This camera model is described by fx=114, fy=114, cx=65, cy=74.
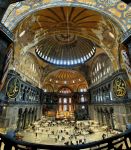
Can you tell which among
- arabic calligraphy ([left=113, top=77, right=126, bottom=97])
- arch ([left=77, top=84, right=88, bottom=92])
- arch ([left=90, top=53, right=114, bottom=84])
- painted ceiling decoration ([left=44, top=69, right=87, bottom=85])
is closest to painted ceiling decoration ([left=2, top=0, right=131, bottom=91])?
A: arch ([left=90, top=53, right=114, bottom=84])

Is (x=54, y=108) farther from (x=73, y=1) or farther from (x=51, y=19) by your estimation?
(x=73, y=1)

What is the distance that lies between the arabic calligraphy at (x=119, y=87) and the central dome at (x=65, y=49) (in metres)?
11.5

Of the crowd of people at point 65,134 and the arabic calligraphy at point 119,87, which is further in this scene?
the arabic calligraphy at point 119,87

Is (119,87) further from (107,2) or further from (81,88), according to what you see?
(81,88)

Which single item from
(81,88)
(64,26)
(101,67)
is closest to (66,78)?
(81,88)

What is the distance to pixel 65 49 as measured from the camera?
29.1m

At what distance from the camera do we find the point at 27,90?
2011 centimetres

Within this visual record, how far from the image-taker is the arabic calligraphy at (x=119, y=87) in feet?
43.9

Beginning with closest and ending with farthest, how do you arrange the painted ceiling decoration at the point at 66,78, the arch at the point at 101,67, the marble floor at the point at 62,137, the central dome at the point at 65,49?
1. the marble floor at the point at 62,137
2. the arch at the point at 101,67
3. the central dome at the point at 65,49
4. the painted ceiling decoration at the point at 66,78

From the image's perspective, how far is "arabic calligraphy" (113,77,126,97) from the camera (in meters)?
13.4

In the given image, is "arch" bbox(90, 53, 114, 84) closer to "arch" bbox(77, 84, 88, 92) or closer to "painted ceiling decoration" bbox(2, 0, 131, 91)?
"painted ceiling decoration" bbox(2, 0, 131, 91)

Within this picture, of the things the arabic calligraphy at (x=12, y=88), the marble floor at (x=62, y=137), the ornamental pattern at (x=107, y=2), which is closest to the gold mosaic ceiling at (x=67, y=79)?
the marble floor at (x=62, y=137)

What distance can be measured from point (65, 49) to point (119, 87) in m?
18.3

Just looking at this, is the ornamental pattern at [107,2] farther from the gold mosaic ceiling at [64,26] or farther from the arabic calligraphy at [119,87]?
the arabic calligraphy at [119,87]
